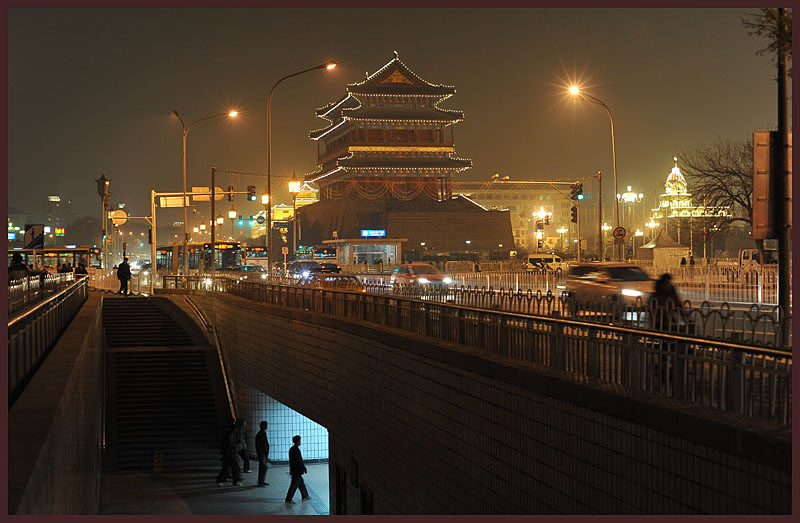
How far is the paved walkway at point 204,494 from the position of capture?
75.3ft

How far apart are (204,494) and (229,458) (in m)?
1.28

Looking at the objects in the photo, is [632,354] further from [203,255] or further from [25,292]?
[203,255]

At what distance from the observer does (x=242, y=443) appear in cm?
2780

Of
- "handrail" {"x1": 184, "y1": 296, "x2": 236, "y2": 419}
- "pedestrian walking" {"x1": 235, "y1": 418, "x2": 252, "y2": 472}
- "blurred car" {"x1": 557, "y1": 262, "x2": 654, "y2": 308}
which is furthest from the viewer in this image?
"handrail" {"x1": 184, "y1": 296, "x2": 236, "y2": 419}

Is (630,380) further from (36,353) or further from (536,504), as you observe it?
(36,353)

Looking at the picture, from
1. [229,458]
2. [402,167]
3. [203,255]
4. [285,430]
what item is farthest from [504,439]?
[402,167]

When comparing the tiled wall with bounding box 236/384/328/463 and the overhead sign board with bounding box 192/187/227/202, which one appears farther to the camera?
the overhead sign board with bounding box 192/187/227/202

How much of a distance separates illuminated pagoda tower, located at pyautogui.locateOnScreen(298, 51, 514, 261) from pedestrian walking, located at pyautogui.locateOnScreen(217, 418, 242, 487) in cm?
6915

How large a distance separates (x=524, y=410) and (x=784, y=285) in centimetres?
427

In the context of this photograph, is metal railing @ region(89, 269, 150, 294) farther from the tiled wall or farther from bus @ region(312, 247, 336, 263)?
bus @ region(312, 247, 336, 263)

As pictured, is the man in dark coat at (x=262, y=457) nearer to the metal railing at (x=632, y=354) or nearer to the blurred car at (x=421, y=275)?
the metal railing at (x=632, y=354)

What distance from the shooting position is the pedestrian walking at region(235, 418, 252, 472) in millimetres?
26141

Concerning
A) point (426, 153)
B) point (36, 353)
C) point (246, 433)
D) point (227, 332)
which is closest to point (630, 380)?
point (36, 353)

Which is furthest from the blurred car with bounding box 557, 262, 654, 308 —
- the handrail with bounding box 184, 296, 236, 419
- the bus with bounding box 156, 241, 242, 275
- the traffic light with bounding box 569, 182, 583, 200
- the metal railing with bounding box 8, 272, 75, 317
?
the bus with bounding box 156, 241, 242, 275
